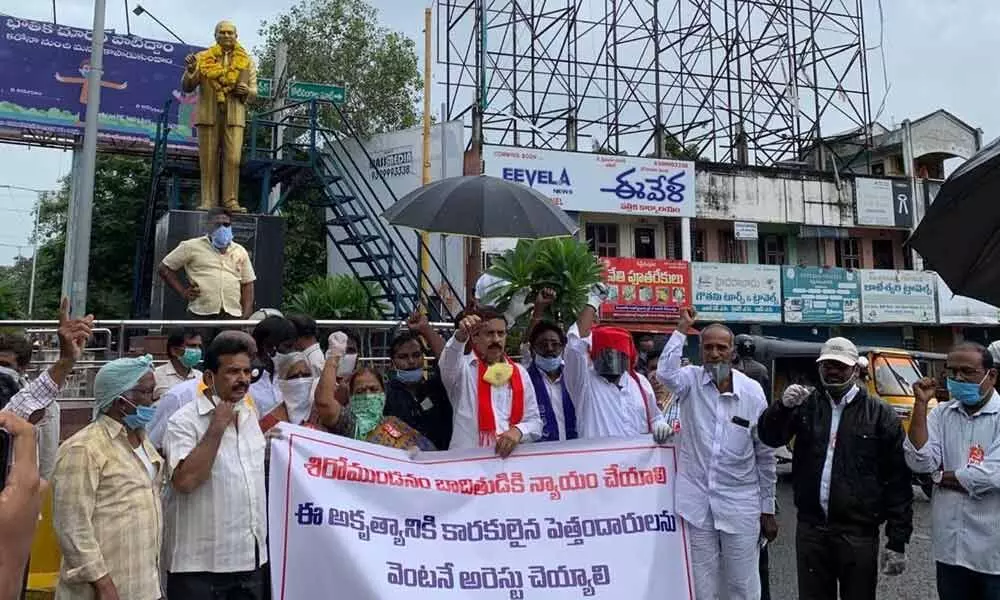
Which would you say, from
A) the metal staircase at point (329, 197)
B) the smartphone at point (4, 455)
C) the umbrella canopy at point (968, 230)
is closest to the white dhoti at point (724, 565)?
the umbrella canopy at point (968, 230)

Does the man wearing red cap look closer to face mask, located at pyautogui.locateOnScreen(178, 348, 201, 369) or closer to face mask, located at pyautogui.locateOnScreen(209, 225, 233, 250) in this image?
face mask, located at pyautogui.locateOnScreen(178, 348, 201, 369)

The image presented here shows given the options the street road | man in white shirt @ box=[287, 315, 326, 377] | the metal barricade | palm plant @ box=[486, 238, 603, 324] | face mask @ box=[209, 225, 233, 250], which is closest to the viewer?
Answer: man in white shirt @ box=[287, 315, 326, 377]

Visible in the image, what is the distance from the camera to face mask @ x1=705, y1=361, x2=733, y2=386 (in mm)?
4312

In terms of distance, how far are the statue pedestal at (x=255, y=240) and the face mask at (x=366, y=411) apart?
17.7ft

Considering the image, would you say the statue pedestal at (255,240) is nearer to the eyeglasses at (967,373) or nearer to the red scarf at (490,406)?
the red scarf at (490,406)

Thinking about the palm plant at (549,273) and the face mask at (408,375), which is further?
the palm plant at (549,273)

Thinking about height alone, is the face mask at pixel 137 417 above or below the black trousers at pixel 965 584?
above

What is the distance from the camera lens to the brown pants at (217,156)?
966cm

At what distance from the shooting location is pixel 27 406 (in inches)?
140

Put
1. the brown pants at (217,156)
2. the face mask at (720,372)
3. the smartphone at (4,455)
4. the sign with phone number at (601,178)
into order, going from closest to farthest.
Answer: the smartphone at (4,455) < the face mask at (720,372) < the brown pants at (217,156) < the sign with phone number at (601,178)

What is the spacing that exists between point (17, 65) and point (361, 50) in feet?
28.7

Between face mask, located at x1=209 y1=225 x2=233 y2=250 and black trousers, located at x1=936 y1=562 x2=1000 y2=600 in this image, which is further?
face mask, located at x1=209 y1=225 x2=233 y2=250

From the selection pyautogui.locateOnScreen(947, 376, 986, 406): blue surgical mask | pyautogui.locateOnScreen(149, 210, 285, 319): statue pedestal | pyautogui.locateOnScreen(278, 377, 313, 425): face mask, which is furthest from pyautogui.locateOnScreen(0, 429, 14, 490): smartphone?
pyautogui.locateOnScreen(149, 210, 285, 319): statue pedestal

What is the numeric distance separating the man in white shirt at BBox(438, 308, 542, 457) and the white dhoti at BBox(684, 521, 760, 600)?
3.35 ft
